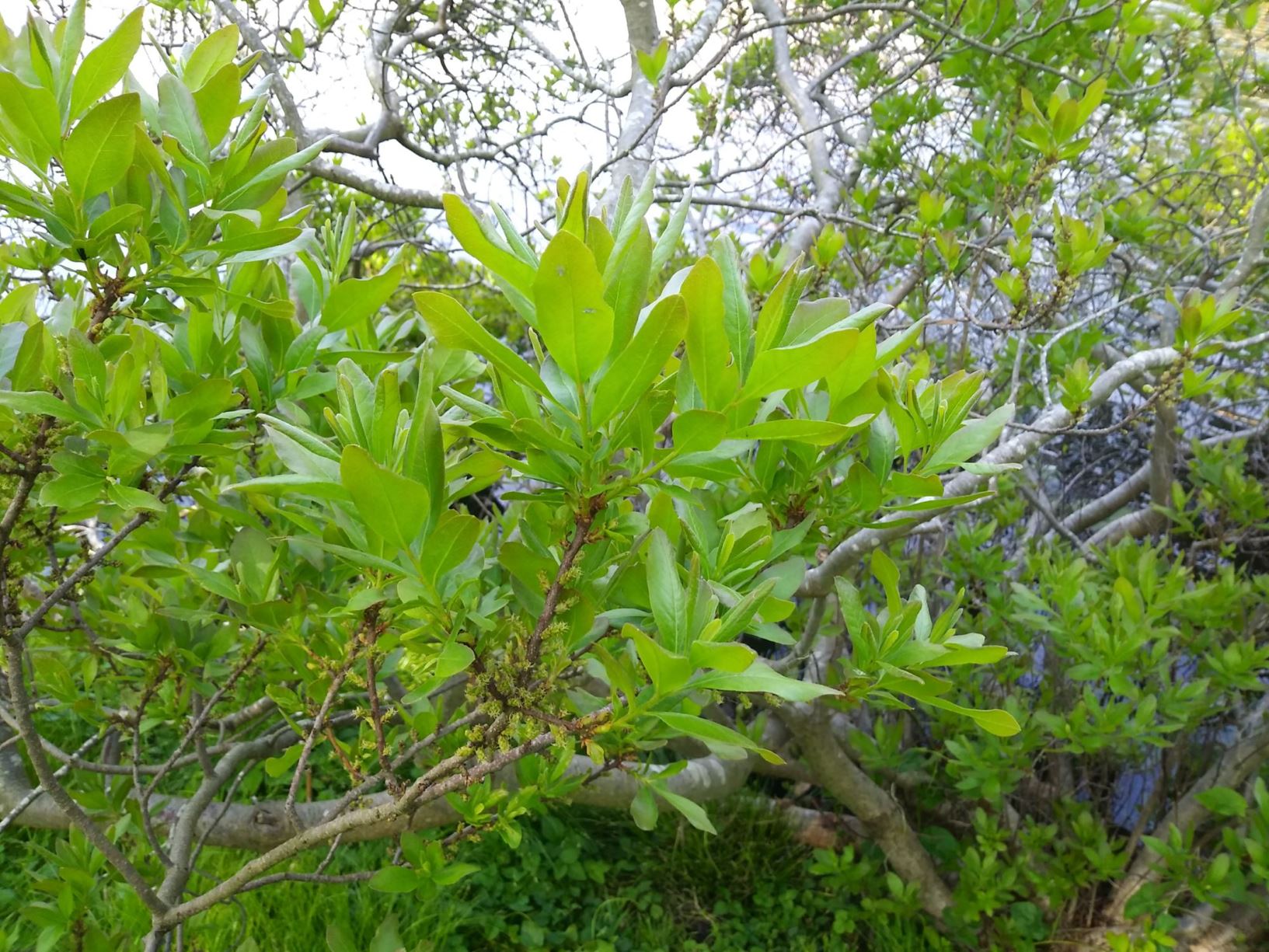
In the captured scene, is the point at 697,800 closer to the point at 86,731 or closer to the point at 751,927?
the point at 751,927

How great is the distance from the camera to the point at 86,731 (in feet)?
10.8

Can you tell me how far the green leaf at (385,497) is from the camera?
1.84 ft

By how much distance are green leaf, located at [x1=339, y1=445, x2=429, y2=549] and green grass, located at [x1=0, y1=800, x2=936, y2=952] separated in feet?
7.07

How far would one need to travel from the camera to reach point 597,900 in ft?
9.42

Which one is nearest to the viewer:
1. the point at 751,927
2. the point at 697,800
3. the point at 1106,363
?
the point at 697,800

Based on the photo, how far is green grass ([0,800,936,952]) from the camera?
247 centimetres

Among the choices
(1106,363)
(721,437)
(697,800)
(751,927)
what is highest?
(721,437)

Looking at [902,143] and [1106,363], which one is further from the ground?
[902,143]

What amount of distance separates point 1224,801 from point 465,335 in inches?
92.9

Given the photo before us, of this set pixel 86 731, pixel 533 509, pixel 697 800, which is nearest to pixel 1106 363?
pixel 697 800

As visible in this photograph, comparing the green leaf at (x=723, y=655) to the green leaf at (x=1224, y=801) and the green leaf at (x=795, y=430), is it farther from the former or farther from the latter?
the green leaf at (x=1224, y=801)

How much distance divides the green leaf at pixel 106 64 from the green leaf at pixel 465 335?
0.49 meters

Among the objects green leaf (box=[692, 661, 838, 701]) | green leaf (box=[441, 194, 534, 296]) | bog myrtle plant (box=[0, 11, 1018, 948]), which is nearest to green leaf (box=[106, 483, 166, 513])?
bog myrtle plant (box=[0, 11, 1018, 948])

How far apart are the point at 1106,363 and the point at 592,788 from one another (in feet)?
8.18
